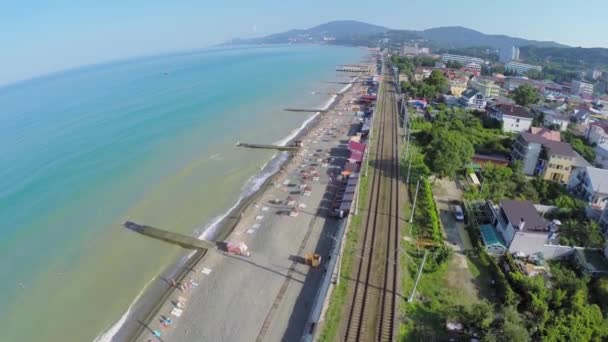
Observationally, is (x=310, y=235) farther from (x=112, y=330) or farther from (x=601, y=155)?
(x=601, y=155)

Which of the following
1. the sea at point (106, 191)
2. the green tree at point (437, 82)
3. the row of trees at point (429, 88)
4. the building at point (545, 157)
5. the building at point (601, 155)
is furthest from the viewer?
the green tree at point (437, 82)

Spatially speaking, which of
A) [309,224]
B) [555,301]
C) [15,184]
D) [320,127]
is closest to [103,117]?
[15,184]

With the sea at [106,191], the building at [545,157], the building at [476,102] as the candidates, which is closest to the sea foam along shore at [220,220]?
the sea at [106,191]

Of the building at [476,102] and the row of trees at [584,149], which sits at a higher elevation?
the building at [476,102]

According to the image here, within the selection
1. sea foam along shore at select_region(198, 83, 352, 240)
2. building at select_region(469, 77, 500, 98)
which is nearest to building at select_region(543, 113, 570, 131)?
building at select_region(469, 77, 500, 98)

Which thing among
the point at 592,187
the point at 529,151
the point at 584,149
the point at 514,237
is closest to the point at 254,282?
the point at 514,237

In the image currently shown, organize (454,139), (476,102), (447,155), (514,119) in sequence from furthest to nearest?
1. (476,102)
2. (514,119)
3. (454,139)
4. (447,155)

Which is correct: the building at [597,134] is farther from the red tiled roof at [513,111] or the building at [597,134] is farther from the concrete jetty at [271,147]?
the concrete jetty at [271,147]
